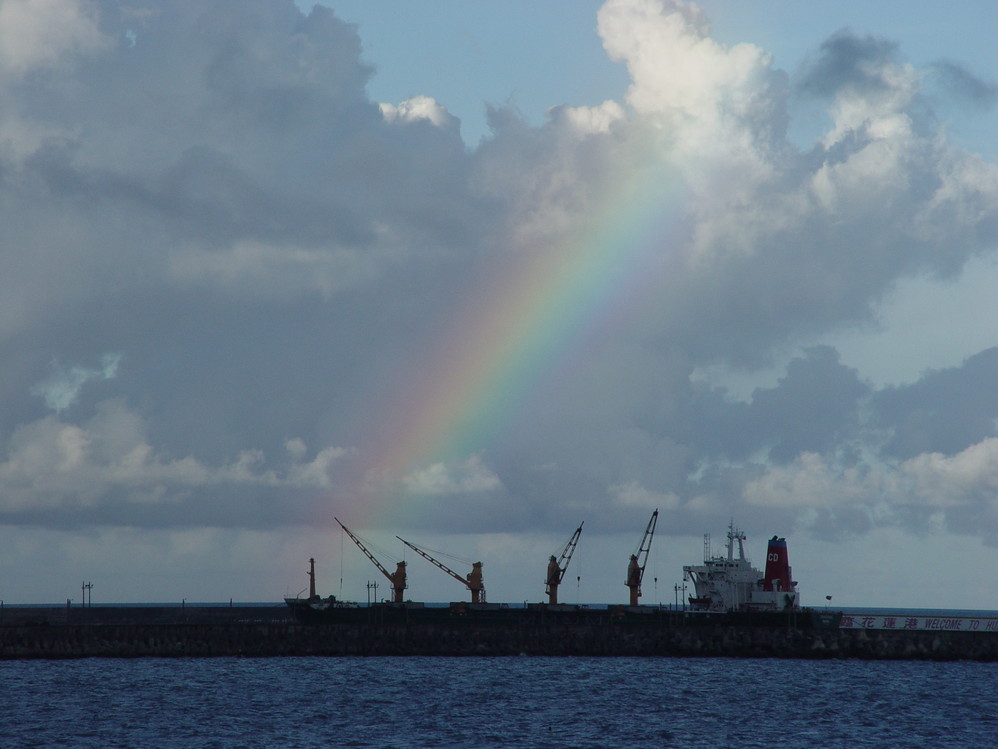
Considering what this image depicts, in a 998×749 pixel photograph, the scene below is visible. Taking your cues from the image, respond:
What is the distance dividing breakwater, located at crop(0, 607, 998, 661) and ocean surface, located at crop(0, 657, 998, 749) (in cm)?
149

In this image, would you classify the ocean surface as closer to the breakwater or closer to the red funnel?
the breakwater

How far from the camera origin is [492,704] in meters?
95.9

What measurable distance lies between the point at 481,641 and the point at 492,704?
113 feet

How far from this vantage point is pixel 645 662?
134 metres

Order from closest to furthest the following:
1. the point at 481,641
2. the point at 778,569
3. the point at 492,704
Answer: the point at 492,704, the point at 481,641, the point at 778,569

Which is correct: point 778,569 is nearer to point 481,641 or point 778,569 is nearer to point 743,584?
point 743,584

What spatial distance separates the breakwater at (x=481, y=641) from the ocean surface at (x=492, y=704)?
58.7 inches

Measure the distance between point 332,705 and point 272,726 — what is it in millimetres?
9483

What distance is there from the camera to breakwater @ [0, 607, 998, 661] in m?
127

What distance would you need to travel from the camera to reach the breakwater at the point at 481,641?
4985 inches

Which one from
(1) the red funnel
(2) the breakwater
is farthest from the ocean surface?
(1) the red funnel

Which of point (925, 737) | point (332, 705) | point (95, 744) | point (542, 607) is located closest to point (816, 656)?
point (542, 607)

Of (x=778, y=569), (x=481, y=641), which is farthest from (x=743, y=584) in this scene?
(x=481, y=641)

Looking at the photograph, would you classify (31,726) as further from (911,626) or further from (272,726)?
(911,626)
